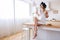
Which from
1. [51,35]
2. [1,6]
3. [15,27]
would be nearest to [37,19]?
[51,35]

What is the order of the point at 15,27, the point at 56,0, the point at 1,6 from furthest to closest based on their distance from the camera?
the point at 15,27, the point at 56,0, the point at 1,6

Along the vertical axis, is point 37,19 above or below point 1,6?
below

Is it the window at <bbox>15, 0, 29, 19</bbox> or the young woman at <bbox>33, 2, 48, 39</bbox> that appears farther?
the window at <bbox>15, 0, 29, 19</bbox>

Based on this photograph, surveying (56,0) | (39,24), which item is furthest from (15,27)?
(39,24)

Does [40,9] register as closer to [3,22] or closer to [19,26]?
[3,22]

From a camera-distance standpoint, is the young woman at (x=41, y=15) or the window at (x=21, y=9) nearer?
the young woman at (x=41, y=15)

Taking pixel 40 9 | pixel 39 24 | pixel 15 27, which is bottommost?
pixel 15 27

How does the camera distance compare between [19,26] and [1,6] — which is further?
[19,26]

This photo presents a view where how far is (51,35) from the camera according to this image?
2014 millimetres

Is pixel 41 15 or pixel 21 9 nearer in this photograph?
pixel 41 15

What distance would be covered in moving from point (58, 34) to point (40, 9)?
0.58 m

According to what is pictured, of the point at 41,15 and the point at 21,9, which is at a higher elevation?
the point at 21,9

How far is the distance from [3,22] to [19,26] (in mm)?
1117

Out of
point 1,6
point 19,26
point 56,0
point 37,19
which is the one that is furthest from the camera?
point 19,26
